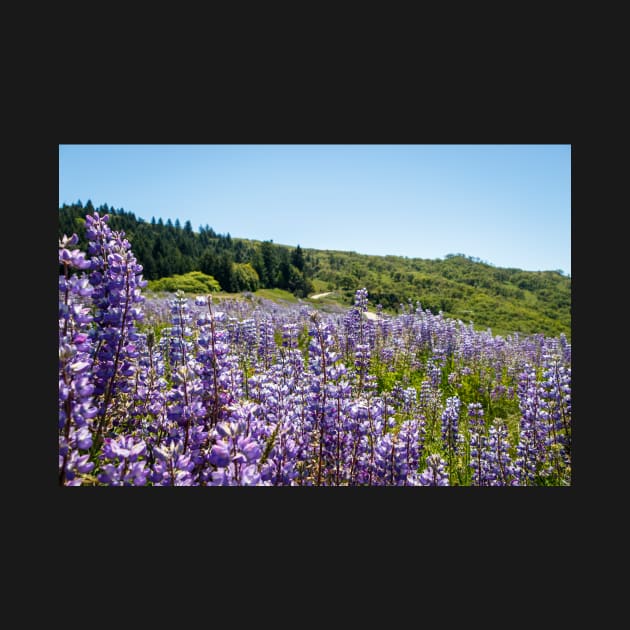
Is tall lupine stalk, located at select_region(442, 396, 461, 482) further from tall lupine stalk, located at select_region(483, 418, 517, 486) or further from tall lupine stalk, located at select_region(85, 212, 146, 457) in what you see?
tall lupine stalk, located at select_region(85, 212, 146, 457)

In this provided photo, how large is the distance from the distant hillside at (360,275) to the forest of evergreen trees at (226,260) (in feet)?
0.06

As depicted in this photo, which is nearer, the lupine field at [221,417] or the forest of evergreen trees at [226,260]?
the lupine field at [221,417]

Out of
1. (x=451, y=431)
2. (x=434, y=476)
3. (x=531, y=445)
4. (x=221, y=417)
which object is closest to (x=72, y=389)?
(x=221, y=417)

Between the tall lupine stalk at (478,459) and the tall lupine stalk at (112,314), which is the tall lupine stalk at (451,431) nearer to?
the tall lupine stalk at (478,459)

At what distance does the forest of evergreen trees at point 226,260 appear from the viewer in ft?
22.4

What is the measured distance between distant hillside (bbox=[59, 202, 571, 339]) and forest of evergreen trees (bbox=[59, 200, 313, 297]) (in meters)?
0.02

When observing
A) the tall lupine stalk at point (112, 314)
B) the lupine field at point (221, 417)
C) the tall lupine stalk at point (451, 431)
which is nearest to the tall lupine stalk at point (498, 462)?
the lupine field at point (221, 417)

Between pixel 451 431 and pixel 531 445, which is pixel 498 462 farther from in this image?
pixel 451 431

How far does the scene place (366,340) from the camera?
19.7 feet

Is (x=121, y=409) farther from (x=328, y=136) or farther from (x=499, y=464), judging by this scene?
(x=499, y=464)

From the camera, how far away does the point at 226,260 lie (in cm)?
800

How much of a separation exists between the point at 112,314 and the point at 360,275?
5.03m

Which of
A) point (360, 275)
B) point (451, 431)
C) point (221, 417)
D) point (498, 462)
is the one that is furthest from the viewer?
point (360, 275)

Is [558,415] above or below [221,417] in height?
below
